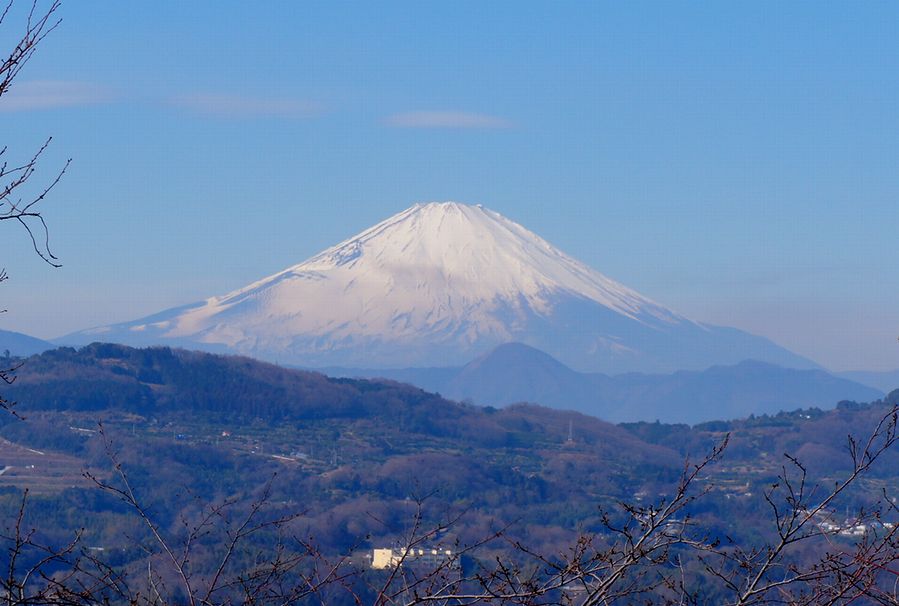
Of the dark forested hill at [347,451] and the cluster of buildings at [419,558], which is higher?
the cluster of buildings at [419,558]

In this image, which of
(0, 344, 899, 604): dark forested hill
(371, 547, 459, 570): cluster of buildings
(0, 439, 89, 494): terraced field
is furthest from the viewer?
(0, 344, 899, 604): dark forested hill

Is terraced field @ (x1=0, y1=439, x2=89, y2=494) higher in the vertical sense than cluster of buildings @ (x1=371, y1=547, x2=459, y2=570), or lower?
lower

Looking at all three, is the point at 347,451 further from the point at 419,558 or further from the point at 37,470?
the point at 419,558

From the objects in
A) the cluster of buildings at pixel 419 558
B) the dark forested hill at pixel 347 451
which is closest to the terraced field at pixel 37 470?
the dark forested hill at pixel 347 451

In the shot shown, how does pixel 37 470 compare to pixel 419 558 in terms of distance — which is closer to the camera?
pixel 419 558

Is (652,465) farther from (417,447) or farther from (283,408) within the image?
(283,408)

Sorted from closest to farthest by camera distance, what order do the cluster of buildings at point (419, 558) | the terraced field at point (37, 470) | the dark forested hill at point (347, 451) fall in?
the cluster of buildings at point (419, 558) → the terraced field at point (37, 470) → the dark forested hill at point (347, 451)

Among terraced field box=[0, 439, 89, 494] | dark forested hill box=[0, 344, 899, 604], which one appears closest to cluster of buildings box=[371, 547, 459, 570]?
dark forested hill box=[0, 344, 899, 604]

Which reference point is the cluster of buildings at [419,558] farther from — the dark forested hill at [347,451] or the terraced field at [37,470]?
the terraced field at [37,470]

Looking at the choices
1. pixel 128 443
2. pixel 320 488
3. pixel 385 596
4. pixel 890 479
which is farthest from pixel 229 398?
pixel 385 596

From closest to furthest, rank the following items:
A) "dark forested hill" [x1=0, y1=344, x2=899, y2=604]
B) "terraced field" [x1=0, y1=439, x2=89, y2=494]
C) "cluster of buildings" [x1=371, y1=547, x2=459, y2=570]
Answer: "cluster of buildings" [x1=371, y1=547, x2=459, y2=570] → "terraced field" [x1=0, y1=439, x2=89, y2=494] → "dark forested hill" [x1=0, y1=344, x2=899, y2=604]

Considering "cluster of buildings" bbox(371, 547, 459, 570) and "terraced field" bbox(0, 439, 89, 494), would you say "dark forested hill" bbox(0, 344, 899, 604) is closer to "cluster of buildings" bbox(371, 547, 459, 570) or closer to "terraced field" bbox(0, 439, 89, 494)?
"terraced field" bbox(0, 439, 89, 494)

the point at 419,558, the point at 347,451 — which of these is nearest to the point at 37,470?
the point at 347,451
